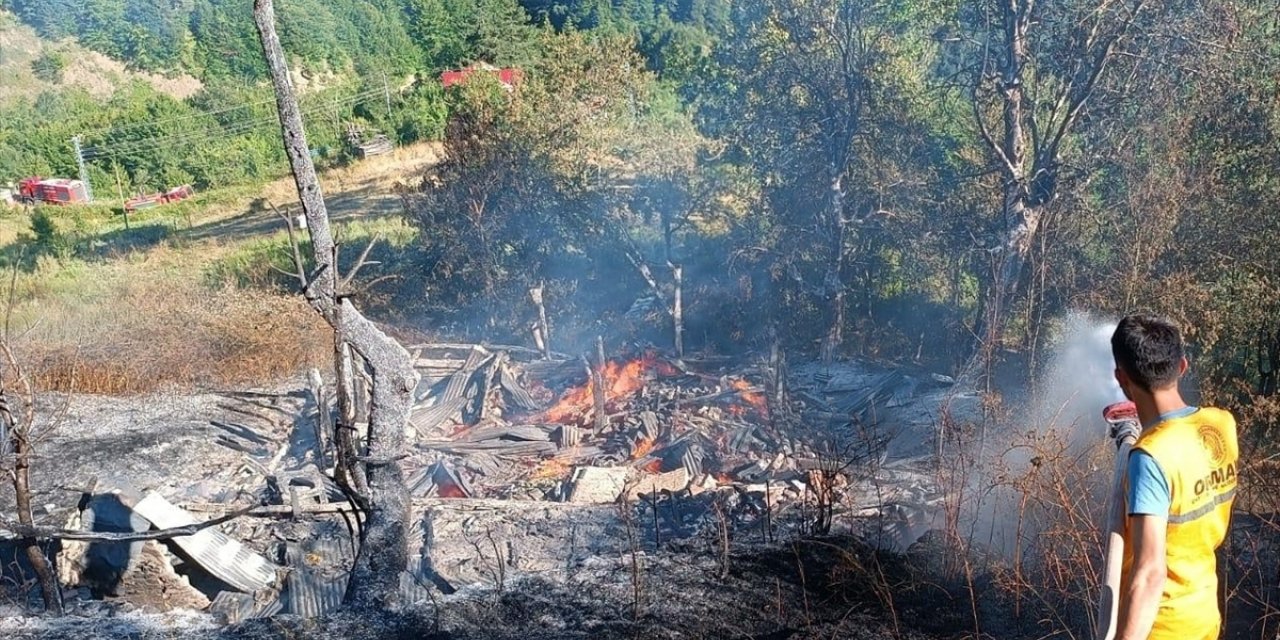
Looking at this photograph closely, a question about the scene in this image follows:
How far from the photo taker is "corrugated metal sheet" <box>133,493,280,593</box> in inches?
305

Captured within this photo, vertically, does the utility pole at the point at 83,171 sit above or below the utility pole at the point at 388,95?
below

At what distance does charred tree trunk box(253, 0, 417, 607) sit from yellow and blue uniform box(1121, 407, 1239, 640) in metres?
4.52

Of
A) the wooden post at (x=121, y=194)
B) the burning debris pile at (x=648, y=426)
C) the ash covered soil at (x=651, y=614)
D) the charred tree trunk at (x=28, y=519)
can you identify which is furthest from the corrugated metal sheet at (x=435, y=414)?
the wooden post at (x=121, y=194)

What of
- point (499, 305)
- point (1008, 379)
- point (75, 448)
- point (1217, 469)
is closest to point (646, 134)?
point (499, 305)

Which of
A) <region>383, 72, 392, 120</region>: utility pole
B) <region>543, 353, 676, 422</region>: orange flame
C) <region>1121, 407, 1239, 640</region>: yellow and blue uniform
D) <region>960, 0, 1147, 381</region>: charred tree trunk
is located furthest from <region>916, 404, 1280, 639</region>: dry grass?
<region>383, 72, 392, 120</region>: utility pole

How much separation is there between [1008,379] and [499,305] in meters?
9.08

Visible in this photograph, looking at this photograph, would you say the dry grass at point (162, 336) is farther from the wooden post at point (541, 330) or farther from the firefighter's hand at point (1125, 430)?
the firefighter's hand at point (1125, 430)

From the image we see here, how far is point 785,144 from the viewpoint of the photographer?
46.1ft

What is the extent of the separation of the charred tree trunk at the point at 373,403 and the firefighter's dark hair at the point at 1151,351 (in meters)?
4.47

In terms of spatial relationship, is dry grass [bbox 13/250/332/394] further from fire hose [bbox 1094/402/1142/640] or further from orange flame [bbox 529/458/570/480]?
fire hose [bbox 1094/402/1142/640]

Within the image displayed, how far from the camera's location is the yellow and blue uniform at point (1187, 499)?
311 cm

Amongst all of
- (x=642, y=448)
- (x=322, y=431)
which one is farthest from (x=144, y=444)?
(x=642, y=448)

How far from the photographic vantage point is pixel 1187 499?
3162mm

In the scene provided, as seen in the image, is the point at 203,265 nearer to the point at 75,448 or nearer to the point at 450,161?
the point at 450,161
